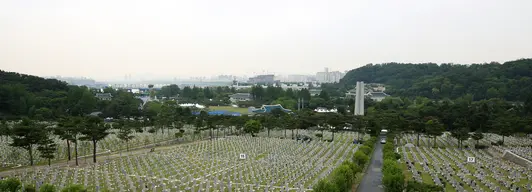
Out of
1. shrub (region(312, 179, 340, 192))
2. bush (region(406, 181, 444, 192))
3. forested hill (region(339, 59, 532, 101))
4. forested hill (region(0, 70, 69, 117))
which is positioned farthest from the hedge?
forested hill (region(339, 59, 532, 101))

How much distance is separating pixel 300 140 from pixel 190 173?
16485mm

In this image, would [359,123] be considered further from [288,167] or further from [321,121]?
[288,167]

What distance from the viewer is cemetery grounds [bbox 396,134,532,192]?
61.2 ft

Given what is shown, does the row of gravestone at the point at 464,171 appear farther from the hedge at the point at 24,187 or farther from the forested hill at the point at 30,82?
the forested hill at the point at 30,82

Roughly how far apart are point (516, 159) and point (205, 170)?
22.8m

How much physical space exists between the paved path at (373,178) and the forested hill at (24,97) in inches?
1710

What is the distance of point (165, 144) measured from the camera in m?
32.3

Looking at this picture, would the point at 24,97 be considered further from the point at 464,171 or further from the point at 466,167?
the point at 466,167

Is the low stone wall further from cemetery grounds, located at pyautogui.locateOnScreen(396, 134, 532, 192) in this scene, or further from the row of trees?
the row of trees

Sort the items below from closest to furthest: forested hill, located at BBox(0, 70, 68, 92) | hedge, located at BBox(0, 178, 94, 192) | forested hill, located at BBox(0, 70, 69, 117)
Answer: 1. hedge, located at BBox(0, 178, 94, 192)
2. forested hill, located at BBox(0, 70, 69, 117)
3. forested hill, located at BBox(0, 70, 68, 92)

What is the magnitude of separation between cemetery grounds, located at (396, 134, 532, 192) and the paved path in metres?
1.78

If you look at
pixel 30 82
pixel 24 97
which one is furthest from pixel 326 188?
pixel 30 82

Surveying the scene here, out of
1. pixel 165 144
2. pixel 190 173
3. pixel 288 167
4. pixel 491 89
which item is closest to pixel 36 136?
pixel 190 173

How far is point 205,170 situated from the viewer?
2138 centimetres
